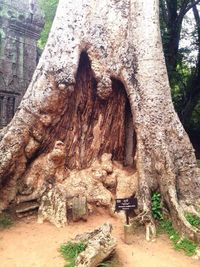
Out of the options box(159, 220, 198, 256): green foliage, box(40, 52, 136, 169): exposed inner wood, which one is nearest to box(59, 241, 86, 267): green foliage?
box(159, 220, 198, 256): green foliage

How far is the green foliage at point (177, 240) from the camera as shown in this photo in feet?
Answer: 13.9

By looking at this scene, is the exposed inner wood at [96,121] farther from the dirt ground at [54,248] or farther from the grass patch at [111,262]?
the grass patch at [111,262]

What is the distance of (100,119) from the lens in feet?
19.1

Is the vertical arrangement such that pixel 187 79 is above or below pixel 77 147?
above

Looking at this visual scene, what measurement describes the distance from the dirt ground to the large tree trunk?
38 cm

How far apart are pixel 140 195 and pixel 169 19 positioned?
7434 millimetres

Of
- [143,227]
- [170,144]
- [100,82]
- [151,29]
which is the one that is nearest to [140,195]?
[143,227]

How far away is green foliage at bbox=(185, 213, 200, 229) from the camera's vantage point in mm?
4613

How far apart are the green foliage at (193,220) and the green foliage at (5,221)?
7.35ft

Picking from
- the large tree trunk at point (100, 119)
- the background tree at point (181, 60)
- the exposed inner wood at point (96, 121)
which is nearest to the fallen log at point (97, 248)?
the large tree trunk at point (100, 119)

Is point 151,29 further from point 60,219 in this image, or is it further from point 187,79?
point 187,79

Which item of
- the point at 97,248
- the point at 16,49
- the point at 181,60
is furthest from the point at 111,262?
the point at 181,60

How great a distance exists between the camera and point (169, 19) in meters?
10.9

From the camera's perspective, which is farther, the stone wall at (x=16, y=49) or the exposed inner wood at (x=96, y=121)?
the stone wall at (x=16, y=49)
